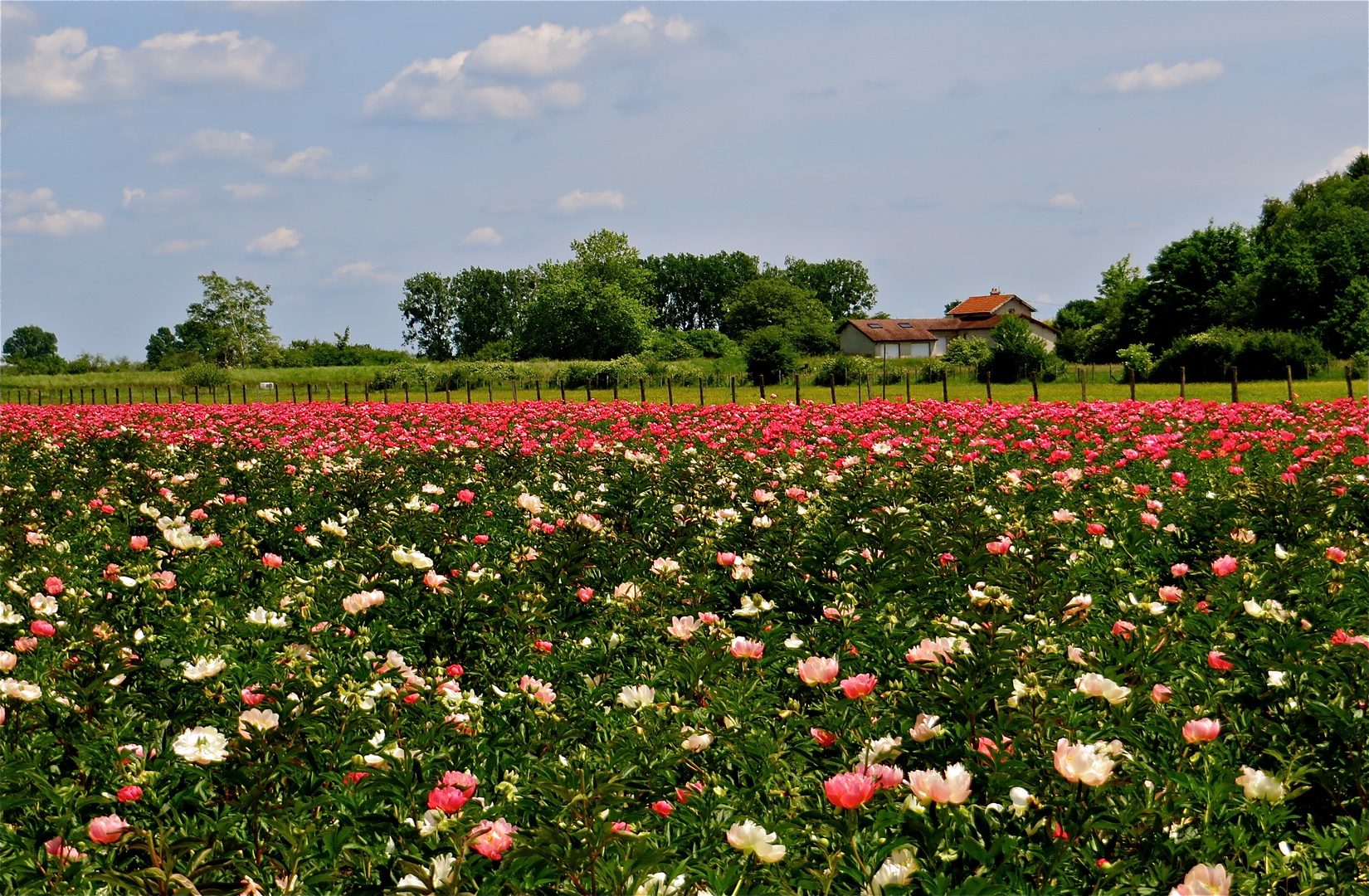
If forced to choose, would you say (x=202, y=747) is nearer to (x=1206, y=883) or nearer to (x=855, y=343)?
(x=1206, y=883)

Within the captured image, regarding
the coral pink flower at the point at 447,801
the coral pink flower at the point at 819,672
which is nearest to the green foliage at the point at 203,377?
the coral pink flower at the point at 819,672

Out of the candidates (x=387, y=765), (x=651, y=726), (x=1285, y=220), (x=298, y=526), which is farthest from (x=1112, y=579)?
(x=1285, y=220)

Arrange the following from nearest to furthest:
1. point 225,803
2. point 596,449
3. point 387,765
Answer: point 387,765 < point 225,803 < point 596,449

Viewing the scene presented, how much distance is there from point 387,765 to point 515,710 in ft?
2.99

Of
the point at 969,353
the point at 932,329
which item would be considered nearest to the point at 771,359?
the point at 969,353

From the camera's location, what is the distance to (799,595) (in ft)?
14.0

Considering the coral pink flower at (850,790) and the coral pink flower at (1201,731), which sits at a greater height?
the coral pink flower at (850,790)

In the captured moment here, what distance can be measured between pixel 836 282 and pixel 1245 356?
86.2 meters

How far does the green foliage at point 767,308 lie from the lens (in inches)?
4053

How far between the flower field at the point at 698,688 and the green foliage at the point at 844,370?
4163 centimetres

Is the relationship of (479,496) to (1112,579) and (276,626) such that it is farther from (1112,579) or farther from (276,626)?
(1112,579)

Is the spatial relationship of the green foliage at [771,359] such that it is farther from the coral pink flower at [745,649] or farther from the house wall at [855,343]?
the coral pink flower at [745,649]

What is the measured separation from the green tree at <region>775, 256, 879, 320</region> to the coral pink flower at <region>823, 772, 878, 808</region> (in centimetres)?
12219

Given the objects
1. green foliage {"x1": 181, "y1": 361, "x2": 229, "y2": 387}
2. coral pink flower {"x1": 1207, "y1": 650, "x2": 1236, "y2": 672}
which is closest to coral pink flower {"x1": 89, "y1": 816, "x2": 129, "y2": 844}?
coral pink flower {"x1": 1207, "y1": 650, "x2": 1236, "y2": 672}
